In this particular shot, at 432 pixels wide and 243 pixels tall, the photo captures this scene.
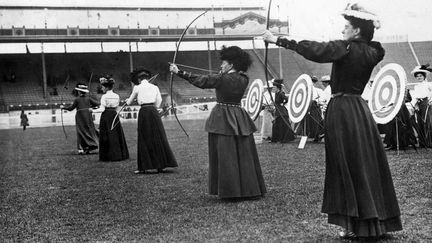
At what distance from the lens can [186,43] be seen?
44.9 meters

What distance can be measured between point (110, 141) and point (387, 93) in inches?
223

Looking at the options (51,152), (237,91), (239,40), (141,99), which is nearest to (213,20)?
(239,40)

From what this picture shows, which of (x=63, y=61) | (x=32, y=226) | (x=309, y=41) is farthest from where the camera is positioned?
(x=63, y=61)

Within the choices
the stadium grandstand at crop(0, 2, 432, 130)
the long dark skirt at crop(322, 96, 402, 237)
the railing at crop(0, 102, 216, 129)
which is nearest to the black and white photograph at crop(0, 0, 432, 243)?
the long dark skirt at crop(322, 96, 402, 237)

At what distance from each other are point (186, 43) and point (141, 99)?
119ft

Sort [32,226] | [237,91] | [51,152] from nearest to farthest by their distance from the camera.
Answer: [32,226], [237,91], [51,152]

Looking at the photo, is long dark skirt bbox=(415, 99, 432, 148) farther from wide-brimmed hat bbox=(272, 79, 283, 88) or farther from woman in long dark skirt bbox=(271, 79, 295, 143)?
wide-brimmed hat bbox=(272, 79, 283, 88)

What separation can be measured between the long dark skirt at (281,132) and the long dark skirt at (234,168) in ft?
26.4

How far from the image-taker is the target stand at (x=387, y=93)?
838cm

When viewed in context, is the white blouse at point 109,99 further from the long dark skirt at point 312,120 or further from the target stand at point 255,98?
the long dark skirt at point 312,120

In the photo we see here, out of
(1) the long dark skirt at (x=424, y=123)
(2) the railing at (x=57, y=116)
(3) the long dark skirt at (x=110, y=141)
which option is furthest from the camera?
(2) the railing at (x=57, y=116)

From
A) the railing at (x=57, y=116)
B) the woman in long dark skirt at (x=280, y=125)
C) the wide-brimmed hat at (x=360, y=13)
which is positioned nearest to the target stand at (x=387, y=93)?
the wide-brimmed hat at (x=360, y=13)

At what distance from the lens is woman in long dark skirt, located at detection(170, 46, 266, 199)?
6.20 m

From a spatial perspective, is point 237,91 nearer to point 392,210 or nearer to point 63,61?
point 392,210
